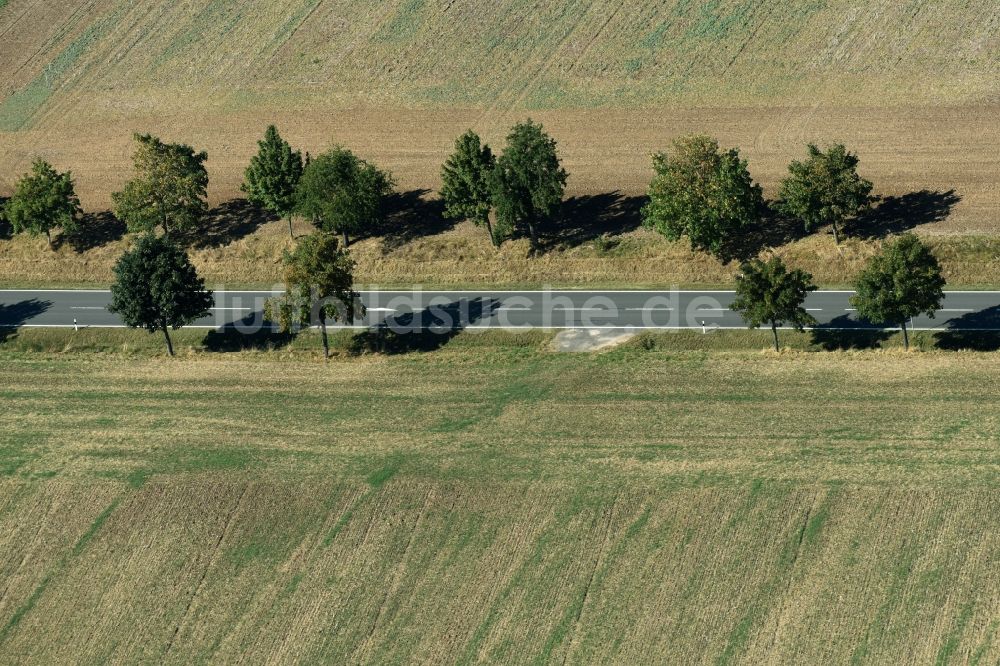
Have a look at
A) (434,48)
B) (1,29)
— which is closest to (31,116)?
(1,29)

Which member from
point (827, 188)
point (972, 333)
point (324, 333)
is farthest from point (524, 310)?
point (972, 333)

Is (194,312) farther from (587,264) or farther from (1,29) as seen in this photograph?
(1,29)

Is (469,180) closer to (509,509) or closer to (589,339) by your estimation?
(589,339)

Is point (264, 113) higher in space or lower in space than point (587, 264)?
higher

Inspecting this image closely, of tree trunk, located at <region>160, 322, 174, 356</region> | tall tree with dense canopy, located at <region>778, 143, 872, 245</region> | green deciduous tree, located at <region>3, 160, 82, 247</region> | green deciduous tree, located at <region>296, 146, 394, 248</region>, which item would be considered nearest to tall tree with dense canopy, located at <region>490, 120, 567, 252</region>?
green deciduous tree, located at <region>296, 146, 394, 248</region>

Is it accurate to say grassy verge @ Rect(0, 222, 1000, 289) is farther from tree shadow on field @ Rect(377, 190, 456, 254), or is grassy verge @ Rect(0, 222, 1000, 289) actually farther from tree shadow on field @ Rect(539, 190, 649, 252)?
tree shadow on field @ Rect(539, 190, 649, 252)
